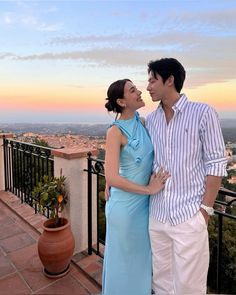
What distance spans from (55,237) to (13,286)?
544 mm

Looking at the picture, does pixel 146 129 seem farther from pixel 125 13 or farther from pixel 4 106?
pixel 4 106

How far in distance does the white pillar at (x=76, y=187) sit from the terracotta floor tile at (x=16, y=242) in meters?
0.70

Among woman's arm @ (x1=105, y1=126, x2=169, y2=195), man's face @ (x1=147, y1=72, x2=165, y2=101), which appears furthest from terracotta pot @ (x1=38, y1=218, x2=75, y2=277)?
man's face @ (x1=147, y1=72, x2=165, y2=101)

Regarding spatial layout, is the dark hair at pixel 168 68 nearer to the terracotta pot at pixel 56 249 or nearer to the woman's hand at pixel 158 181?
the woman's hand at pixel 158 181

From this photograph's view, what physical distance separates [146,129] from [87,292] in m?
1.57

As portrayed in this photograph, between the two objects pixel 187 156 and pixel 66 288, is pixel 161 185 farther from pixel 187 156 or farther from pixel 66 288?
pixel 66 288

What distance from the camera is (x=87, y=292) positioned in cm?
224

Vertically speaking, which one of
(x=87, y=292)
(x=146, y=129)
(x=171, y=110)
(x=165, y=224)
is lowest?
(x=87, y=292)

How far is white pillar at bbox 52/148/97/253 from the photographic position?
2.68 metres

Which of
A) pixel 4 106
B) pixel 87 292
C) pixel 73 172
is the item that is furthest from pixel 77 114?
pixel 87 292

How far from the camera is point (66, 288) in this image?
2.29 metres

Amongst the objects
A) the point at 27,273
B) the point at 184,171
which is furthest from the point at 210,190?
the point at 27,273

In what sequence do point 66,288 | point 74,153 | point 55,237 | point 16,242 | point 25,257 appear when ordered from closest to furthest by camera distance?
point 66,288 < point 55,237 < point 74,153 < point 25,257 < point 16,242

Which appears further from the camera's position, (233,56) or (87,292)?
(233,56)
